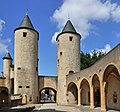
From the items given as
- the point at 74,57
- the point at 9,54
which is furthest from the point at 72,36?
the point at 9,54

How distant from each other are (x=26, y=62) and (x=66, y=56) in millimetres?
6331

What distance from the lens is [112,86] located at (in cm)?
2311

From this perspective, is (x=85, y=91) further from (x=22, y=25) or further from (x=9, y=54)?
(x=9, y=54)

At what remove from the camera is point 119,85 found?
70.3ft

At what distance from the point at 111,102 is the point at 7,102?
36.9 ft

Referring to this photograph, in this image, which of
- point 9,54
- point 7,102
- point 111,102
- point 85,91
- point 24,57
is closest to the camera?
point 111,102

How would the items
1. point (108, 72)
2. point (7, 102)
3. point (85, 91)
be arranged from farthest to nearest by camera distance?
1. point (85, 91)
2. point (7, 102)
3. point (108, 72)

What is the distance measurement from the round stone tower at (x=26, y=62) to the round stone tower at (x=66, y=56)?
12.9 feet

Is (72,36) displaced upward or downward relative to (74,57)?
upward

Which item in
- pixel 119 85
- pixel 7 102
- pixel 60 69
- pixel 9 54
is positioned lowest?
pixel 7 102

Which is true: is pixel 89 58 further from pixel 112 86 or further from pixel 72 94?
pixel 112 86

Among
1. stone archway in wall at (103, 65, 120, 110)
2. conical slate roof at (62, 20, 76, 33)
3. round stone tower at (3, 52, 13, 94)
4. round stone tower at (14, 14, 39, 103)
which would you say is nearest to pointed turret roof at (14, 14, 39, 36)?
round stone tower at (14, 14, 39, 103)

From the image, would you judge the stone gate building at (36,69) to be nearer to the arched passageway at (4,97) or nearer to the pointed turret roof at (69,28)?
the pointed turret roof at (69,28)

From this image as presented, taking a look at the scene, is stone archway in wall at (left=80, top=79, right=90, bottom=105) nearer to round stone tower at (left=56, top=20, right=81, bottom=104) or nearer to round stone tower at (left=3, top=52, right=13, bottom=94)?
round stone tower at (left=56, top=20, right=81, bottom=104)
